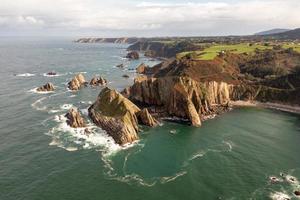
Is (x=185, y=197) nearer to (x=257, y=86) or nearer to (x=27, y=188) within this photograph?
(x=27, y=188)

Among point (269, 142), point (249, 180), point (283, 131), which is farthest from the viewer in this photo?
point (283, 131)

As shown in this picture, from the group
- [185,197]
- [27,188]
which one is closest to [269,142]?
[185,197]

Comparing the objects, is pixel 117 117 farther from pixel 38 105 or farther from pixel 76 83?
pixel 76 83

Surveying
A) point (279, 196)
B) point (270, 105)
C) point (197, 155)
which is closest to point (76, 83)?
point (270, 105)

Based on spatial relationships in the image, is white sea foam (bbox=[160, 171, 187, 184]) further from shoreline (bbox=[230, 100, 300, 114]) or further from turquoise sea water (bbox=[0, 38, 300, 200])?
shoreline (bbox=[230, 100, 300, 114])

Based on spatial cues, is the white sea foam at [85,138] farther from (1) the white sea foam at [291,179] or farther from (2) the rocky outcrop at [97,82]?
(2) the rocky outcrop at [97,82]

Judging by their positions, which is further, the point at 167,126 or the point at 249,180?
the point at 167,126

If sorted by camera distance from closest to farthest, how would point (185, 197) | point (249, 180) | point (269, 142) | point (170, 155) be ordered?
point (185, 197), point (249, 180), point (170, 155), point (269, 142)
